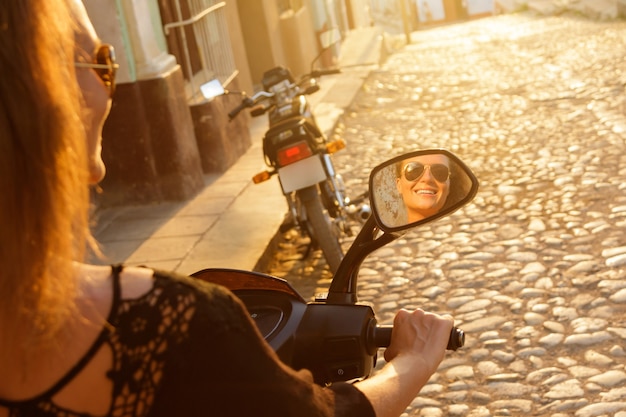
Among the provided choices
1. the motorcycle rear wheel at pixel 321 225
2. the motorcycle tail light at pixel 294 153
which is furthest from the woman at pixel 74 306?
the motorcycle tail light at pixel 294 153

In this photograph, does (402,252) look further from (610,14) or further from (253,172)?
(610,14)

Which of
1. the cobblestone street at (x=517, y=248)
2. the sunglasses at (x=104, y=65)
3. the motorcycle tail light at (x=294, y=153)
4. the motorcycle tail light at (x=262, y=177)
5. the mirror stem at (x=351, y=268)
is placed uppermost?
the sunglasses at (x=104, y=65)

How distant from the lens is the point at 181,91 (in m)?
9.63

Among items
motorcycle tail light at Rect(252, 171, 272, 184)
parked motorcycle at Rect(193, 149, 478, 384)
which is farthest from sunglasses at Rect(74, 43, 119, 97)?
motorcycle tail light at Rect(252, 171, 272, 184)

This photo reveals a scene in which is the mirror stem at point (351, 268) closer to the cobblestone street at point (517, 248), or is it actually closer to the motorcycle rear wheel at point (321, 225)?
the cobblestone street at point (517, 248)

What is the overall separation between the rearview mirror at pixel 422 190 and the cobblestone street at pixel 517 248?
115 inches

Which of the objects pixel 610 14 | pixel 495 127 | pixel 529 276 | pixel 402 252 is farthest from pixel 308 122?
pixel 610 14

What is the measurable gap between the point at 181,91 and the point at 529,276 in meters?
4.08

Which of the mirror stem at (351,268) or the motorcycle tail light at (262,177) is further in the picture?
the motorcycle tail light at (262,177)

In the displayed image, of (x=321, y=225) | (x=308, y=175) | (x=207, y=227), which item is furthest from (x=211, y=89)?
(x=207, y=227)

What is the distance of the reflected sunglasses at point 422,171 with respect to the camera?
2.17m

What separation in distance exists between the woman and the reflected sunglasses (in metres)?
0.71

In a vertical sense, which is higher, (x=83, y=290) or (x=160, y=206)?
(x=83, y=290)

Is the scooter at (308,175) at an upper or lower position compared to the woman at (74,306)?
lower
